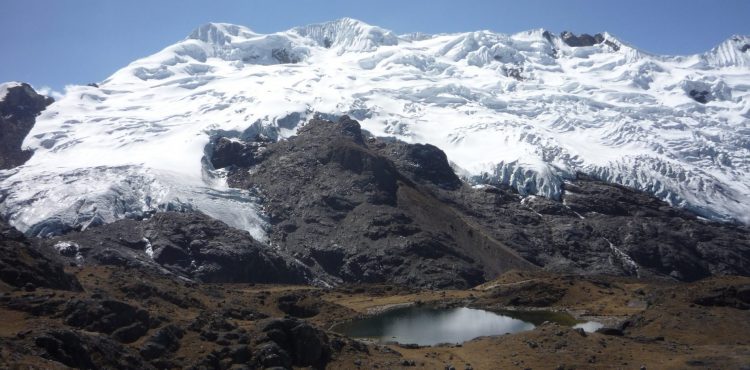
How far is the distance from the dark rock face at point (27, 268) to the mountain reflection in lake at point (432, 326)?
127ft

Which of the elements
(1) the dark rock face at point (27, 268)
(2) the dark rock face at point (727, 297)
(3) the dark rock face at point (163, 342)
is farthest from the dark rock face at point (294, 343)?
(2) the dark rock face at point (727, 297)

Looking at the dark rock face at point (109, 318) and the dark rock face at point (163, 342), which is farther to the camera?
the dark rock face at point (109, 318)

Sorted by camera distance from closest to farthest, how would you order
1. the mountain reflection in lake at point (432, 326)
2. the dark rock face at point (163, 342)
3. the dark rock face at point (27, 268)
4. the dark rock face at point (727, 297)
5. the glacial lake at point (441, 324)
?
1. the dark rock face at point (163, 342)
2. the dark rock face at point (27, 268)
3. the dark rock face at point (727, 297)
4. the mountain reflection in lake at point (432, 326)
5. the glacial lake at point (441, 324)

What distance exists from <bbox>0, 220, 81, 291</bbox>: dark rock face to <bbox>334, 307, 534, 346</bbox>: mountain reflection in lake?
3877 centimetres

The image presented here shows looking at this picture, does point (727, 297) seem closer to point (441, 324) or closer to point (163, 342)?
point (441, 324)

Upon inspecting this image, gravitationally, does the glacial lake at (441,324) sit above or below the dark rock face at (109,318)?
below

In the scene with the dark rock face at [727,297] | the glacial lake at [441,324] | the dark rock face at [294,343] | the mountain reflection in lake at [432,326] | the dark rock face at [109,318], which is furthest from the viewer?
the glacial lake at [441,324]

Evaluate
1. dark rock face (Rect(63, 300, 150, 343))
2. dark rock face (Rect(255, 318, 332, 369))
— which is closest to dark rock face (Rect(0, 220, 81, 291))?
dark rock face (Rect(63, 300, 150, 343))

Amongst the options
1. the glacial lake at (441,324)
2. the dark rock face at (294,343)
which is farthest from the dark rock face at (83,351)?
the glacial lake at (441,324)

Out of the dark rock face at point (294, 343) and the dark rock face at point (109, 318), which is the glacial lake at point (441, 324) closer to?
the dark rock face at point (294, 343)

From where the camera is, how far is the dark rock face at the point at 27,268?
66.7 m

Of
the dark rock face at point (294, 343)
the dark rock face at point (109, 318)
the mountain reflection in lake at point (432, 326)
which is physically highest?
the dark rock face at point (109, 318)

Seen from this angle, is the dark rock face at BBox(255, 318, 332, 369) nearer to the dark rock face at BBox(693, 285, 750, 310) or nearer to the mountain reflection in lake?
the mountain reflection in lake

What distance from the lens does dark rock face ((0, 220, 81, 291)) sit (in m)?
66.7
